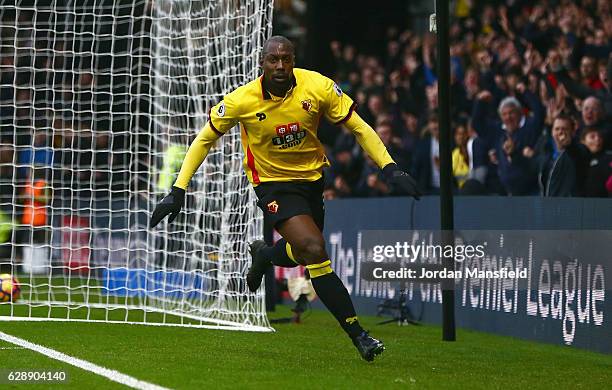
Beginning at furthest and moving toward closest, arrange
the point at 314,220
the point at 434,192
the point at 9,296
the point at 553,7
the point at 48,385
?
the point at 553,7 < the point at 434,192 < the point at 9,296 < the point at 314,220 < the point at 48,385

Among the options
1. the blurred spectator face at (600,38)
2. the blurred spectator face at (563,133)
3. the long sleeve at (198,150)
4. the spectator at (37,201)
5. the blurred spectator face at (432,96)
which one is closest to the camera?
the long sleeve at (198,150)

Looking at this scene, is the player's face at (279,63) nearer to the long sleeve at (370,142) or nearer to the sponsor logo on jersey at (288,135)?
the sponsor logo on jersey at (288,135)

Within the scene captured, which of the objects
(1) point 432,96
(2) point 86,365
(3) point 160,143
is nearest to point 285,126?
(2) point 86,365

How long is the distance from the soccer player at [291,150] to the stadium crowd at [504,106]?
12.1 feet

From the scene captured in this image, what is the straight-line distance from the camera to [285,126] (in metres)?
9.05

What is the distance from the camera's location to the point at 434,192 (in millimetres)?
15836

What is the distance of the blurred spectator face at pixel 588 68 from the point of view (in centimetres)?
1438

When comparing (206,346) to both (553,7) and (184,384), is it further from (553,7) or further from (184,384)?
(553,7)

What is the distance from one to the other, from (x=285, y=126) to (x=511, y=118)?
233 inches

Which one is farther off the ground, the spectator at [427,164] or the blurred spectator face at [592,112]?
the blurred spectator face at [592,112]

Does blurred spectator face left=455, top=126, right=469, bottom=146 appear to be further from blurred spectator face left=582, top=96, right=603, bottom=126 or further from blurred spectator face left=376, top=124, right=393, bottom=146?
blurred spectator face left=582, top=96, right=603, bottom=126

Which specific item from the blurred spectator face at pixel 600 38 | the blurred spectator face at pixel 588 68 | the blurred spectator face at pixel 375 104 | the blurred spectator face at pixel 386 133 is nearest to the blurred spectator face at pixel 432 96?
the blurred spectator face at pixel 375 104

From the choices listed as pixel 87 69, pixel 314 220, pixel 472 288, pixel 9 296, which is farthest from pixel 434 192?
pixel 314 220

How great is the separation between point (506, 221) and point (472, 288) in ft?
2.95
